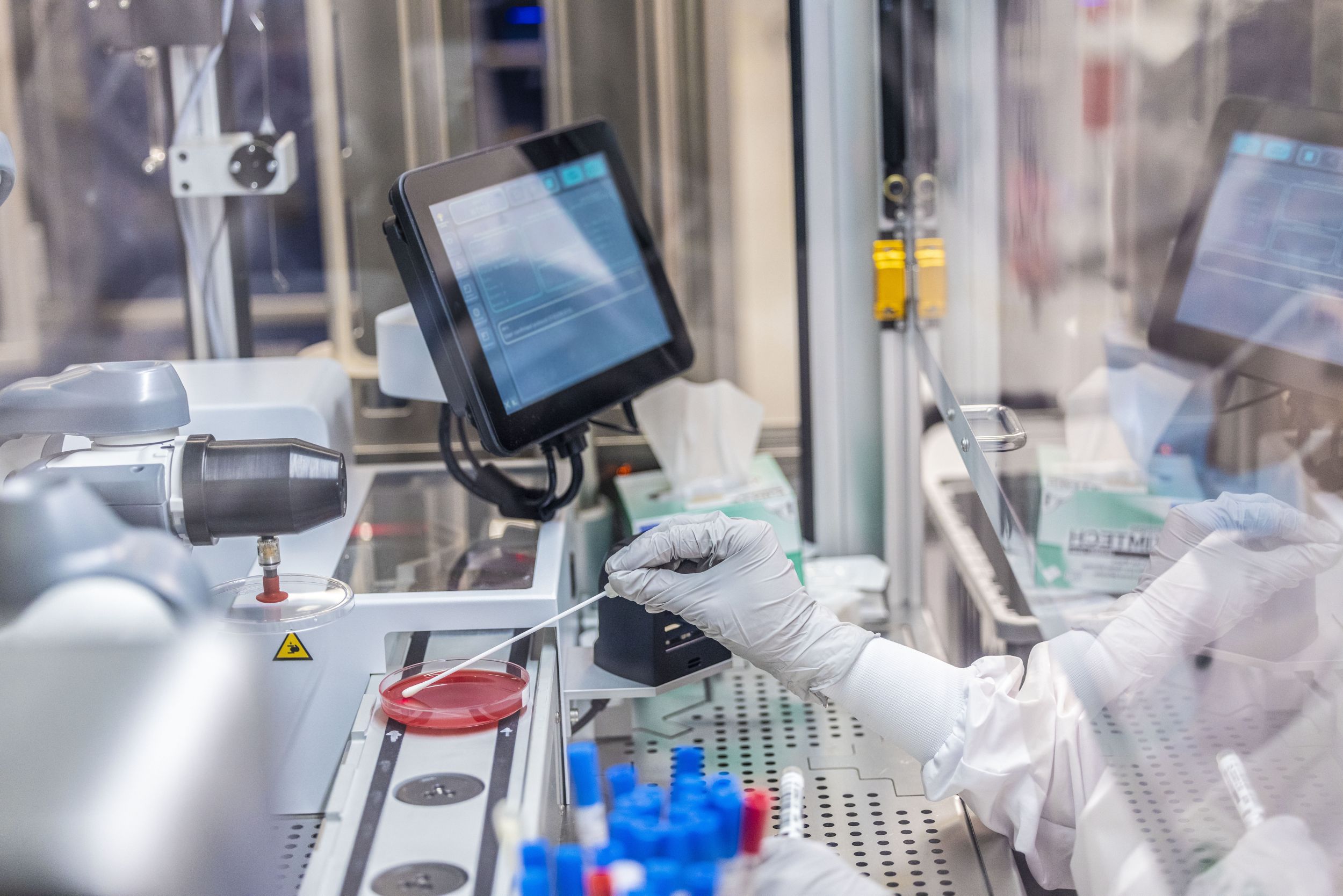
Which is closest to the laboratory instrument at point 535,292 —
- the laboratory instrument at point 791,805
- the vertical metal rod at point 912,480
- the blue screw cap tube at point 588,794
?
the vertical metal rod at point 912,480

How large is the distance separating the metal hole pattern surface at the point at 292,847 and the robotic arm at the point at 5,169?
2.08 ft

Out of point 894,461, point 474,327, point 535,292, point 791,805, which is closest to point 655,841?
point 791,805

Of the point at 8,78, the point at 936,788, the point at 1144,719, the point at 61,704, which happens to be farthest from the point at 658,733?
the point at 8,78

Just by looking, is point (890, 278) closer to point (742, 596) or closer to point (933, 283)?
point (933, 283)

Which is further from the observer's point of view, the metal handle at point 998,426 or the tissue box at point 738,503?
the tissue box at point 738,503

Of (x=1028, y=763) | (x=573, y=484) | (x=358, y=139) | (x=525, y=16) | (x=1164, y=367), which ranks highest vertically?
(x=525, y=16)

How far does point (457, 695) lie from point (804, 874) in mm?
395

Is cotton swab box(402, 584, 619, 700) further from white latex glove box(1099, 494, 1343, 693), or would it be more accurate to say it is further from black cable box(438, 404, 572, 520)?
white latex glove box(1099, 494, 1343, 693)

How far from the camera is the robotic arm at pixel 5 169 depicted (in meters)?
1.00

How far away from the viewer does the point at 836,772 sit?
1.41 metres

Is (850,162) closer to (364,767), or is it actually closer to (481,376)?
(481,376)

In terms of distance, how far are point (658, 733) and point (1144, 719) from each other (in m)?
0.68

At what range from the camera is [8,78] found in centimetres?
194

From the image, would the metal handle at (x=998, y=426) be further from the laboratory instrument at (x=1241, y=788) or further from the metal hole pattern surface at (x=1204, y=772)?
the laboratory instrument at (x=1241, y=788)
